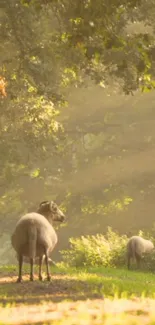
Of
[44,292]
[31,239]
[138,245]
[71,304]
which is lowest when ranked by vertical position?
[71,304]

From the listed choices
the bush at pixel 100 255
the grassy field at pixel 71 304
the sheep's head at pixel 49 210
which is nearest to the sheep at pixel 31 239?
the grassy field at pixel 71 304

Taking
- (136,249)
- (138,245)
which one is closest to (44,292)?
(136,249)

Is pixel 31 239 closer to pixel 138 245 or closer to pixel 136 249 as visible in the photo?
pixel 136 249

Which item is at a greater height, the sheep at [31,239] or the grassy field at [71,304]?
the sheep at [31,239]

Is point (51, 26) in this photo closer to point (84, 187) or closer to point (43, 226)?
point (84, 187)

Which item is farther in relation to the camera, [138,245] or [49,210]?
[138,245]

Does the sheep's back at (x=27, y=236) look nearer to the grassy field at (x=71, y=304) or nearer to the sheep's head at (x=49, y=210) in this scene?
the grassy field at (x=71, y=304)

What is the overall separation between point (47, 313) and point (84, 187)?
42.6m

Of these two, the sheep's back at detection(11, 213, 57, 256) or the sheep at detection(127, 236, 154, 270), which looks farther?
the sheep at detection(127, 236, 154, 270)

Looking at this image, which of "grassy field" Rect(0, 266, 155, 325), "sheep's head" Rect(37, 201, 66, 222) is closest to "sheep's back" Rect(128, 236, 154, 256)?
"sheep's head" Rect(37, 201, 66, 222)

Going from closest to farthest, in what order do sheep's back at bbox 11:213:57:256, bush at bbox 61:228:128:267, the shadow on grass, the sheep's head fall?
the shadow on grass, sheep's back at bbox 11:213:57:256, the sheep's head, bush at bbox 61:228:128:267

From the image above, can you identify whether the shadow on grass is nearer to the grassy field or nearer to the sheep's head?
the grassy field

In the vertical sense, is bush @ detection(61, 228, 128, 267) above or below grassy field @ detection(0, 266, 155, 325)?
above

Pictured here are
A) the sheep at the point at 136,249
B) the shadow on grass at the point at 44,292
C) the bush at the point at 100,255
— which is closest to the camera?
the shadow on grass at the point at 44,292
